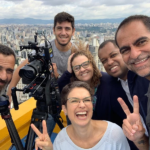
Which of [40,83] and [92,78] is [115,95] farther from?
[40,83]

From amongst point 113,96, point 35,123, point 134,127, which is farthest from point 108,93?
point 35,123

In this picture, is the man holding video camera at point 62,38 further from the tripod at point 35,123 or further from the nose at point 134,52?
the nose at point 134,52

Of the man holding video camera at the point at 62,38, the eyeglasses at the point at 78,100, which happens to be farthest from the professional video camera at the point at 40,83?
the man holding video camera at the point at 62,38

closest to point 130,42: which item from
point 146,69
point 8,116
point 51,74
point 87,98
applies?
point 146,69

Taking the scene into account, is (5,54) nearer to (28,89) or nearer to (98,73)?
(28,89)

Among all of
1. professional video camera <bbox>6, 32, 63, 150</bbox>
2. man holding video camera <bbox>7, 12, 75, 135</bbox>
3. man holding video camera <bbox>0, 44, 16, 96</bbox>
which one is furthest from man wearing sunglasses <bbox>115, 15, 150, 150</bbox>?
man holding video camera <bbox>7, 12, 75, 135</bbox>

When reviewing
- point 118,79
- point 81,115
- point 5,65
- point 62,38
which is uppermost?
point 62,38
